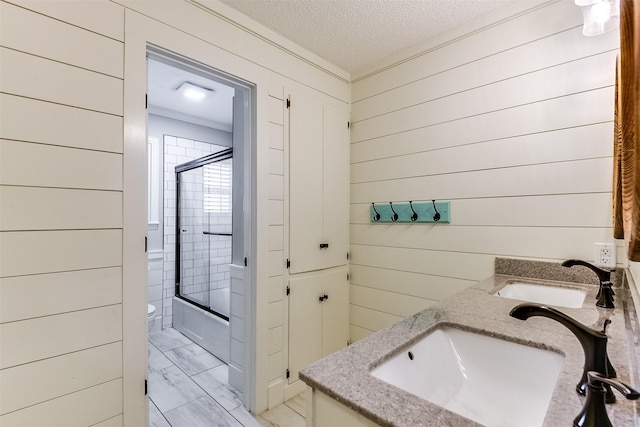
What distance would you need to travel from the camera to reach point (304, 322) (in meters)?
2.19

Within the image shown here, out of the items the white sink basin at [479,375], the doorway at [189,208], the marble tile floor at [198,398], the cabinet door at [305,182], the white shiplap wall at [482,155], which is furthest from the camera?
the doorway at [189,208]

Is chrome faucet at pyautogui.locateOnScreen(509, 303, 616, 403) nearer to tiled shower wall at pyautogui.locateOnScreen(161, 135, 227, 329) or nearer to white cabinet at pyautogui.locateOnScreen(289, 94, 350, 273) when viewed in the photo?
white cabinet at pyautogui.locateOnScreen(289, 94, 350, 273)

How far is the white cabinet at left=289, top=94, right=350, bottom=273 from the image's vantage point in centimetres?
213

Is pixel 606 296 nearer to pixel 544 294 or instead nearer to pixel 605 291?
pixel 605 291

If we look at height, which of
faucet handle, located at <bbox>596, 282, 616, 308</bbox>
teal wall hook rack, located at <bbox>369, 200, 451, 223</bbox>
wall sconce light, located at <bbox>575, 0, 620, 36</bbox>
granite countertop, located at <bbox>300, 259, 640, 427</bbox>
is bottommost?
granite countertop, located at <bbox>300, 259, 640, 427</bbox>

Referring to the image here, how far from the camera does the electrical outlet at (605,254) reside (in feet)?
4.72

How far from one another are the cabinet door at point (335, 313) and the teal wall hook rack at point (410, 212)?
22.8 inches

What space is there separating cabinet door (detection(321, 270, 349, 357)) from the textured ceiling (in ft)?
5.67

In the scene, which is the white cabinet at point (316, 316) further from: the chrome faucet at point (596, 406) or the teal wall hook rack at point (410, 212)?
the chrome faucet at point (596, 406)

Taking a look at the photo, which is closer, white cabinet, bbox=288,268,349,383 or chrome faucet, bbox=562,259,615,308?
chrome faucet, bbox=562,259,615,308

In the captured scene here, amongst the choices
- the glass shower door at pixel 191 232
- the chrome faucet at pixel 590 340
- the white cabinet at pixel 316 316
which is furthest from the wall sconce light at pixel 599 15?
the glass shower door at pixel 191 232

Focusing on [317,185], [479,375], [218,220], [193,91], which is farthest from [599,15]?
[218,220]

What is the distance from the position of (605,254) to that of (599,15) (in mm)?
1068

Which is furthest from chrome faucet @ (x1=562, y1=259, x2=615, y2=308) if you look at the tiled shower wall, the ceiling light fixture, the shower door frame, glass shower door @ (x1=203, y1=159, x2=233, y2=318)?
the tiled shower wall
